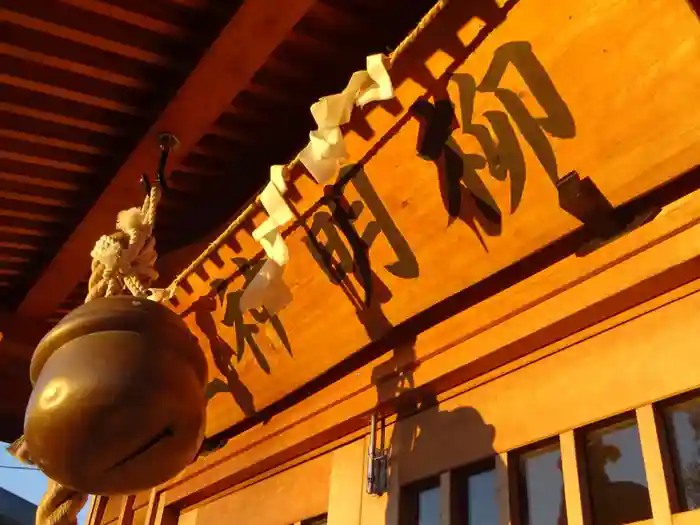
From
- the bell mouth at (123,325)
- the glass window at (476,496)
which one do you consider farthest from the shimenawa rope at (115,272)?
Answer: the glass window at (476,496)

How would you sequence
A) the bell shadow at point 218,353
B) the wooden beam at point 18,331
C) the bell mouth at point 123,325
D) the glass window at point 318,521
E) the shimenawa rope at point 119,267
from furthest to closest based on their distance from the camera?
the wooden beam at point 18,331
the bell shadow at point 218,353
the glass window at point 318,521
the shimenawa rope at point 119,267
the bell mouth at point 123,325

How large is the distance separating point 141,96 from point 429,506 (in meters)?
0.83

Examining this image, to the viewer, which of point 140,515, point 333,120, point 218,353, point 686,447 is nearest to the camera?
point 686,447

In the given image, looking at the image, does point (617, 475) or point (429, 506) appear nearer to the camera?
point (617, 475)

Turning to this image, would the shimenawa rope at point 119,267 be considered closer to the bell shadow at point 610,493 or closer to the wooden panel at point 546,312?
the wooden panel at point 546,312

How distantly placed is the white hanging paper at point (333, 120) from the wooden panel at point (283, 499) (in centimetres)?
48

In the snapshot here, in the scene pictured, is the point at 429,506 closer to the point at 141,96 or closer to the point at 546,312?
the point at 546,312

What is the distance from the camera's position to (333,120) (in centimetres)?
92

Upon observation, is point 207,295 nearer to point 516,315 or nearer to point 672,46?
→ point 516,315

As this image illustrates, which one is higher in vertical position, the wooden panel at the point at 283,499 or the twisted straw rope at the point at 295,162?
the twisted straw rope at the point at 295,162

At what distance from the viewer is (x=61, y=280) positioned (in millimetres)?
1655

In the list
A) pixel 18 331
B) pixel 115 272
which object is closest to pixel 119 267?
pixel 115 272

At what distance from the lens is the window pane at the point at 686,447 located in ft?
2.16

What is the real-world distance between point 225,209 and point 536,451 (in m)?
0.89
